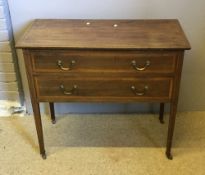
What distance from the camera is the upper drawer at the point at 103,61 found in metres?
1.39

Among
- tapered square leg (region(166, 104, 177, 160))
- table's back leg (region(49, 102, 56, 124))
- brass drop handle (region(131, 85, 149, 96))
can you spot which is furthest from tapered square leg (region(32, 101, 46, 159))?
tapered square leg (region(166, 104, 177, 160))

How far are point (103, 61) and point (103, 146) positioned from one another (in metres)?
0.64

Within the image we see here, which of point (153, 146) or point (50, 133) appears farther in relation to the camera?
point (50, 133)

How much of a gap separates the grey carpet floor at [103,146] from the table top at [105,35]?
71cm

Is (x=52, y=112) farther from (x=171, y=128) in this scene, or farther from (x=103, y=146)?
(x=171, y=128)

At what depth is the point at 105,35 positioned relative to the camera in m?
1.50

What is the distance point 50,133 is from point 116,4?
0.95 m

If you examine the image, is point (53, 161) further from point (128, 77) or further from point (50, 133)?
point (128, 77)

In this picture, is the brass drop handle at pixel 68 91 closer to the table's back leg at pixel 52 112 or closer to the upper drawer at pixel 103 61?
the upper drawer at pixel 103 61

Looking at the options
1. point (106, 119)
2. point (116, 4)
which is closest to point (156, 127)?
point (106, 119)

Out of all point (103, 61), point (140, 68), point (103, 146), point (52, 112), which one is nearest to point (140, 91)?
point (140, 68)

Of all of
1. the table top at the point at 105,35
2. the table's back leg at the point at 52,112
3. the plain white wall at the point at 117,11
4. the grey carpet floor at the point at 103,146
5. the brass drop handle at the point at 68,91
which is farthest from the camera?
the table's back leg at the point at 52,112

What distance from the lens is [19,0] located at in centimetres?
176

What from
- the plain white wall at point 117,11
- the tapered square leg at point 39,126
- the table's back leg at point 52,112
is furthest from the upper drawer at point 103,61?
the table's back leg at point 52,112
